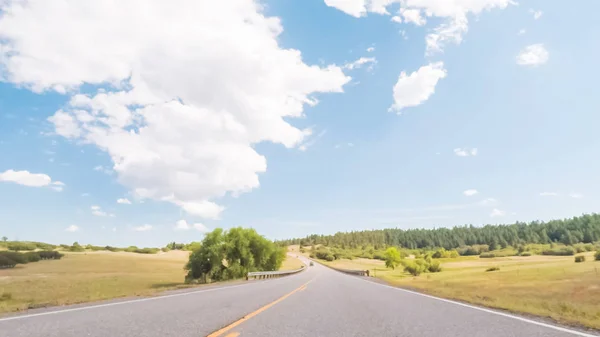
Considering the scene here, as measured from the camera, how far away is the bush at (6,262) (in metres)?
59.0

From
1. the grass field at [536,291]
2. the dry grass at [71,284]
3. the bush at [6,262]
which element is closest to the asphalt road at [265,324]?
the grass field at [536,291]

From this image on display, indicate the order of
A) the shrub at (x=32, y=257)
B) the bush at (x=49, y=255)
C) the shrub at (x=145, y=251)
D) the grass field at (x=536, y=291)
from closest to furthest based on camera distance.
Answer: the grass field at (x=536, y=291)
the shrub at (x=32, y=257)
the bush at (x=49, y=255)
the shrub at (x=145, y=251)

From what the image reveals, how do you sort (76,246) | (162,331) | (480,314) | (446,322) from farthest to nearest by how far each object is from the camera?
(76,246) < (480,314) < (446,322) < (162,331)

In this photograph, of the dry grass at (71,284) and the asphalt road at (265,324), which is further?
the dry grass at (71,284)

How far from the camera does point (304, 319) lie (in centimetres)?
799

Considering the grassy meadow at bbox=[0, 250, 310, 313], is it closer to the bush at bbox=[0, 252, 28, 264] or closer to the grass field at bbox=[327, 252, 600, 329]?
the bush at bbox=[0, 252, 28, 264]

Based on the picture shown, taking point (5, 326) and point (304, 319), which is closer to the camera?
point (5, 326)

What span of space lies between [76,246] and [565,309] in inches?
4739

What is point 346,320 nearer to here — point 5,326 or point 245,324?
point 245,324

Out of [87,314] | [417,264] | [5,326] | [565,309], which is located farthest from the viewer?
[417,264]

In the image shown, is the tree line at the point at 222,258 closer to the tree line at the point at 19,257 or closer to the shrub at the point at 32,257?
the tree line at the point at 19,257

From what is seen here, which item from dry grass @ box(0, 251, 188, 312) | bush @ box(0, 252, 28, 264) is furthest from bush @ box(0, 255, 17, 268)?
dry grass @ box(0, 251, 188, 312)

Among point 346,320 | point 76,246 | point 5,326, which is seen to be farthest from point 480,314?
point 76,246

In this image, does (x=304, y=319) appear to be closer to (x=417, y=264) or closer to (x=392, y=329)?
(x=392, y=329)
